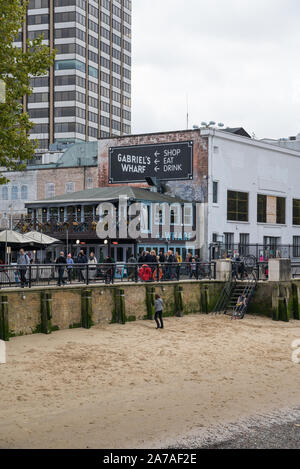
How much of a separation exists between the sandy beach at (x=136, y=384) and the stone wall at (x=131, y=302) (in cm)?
72

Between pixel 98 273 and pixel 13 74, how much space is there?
33.4ft

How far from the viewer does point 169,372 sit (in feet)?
72.9

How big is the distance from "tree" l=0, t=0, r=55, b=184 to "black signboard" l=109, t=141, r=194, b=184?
87.2 feet

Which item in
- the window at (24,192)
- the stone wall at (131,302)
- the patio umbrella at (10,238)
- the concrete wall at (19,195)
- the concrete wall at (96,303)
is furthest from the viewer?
the window at (24,192)

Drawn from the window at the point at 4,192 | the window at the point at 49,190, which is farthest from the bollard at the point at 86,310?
the window at the point at 4,192

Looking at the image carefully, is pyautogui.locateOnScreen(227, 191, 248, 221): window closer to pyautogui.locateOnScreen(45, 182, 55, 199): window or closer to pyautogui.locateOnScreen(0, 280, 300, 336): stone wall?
pyautogui.locateOnScreen(0, 280, 300, 336): stone wall

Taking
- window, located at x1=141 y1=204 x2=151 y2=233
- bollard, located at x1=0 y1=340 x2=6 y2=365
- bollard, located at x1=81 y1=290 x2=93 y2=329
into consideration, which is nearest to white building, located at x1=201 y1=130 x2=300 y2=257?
window, located at x1=141 y1=204 x2=151 y2=233

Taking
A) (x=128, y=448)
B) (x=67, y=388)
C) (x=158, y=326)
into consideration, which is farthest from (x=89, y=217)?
(x=128, y=448)

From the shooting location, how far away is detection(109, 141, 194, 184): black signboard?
51.6 meters

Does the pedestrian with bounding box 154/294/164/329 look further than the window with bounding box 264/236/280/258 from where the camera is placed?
No

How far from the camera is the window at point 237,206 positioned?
5244 cm

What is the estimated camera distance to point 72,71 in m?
112

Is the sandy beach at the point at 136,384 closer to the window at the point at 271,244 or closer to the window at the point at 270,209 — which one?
the window at the point at 271,244
